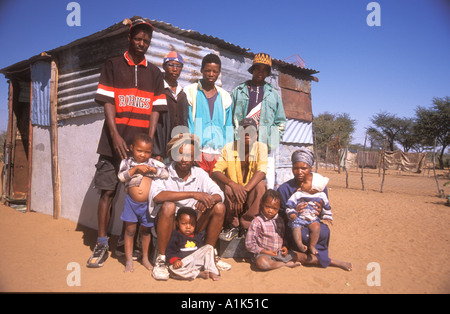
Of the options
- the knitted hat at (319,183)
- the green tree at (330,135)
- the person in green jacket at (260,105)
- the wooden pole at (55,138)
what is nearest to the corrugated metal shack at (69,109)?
the wooden pole at (55,138)

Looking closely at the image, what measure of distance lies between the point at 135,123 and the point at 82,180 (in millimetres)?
2314

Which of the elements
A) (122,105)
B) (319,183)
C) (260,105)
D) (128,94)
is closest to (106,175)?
(122,105)

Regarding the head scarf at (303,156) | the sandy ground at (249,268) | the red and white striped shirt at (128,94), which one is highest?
the red and white striped shirt at (128,94)

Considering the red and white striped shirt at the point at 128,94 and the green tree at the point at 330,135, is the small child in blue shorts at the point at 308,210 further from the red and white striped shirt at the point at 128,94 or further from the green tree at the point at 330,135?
the green tree at the point at 330,135

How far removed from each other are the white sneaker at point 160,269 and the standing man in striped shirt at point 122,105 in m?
0.67

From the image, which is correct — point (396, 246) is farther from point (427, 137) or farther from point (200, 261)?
point (427, 137)

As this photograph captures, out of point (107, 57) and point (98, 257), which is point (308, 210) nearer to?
point (98, 257)

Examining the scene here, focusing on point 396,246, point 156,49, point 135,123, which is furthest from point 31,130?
point 396,246

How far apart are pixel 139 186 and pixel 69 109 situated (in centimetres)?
308

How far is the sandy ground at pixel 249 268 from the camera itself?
254cm

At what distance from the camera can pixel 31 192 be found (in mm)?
5770

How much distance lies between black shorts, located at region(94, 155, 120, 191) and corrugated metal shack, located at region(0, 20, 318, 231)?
1322 millimetres
